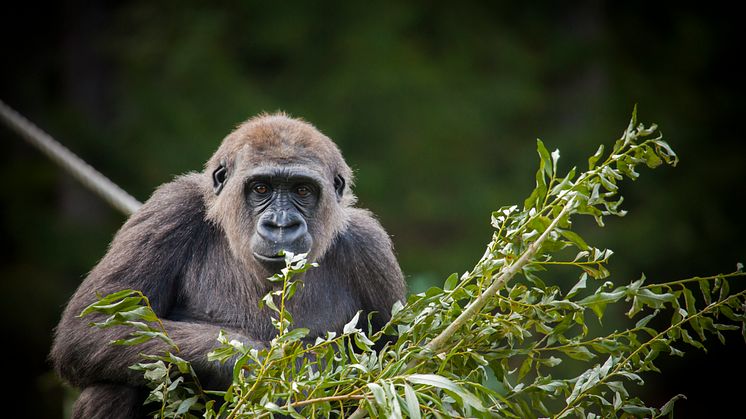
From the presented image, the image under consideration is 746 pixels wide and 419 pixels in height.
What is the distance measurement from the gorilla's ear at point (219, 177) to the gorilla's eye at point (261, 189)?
24 cm

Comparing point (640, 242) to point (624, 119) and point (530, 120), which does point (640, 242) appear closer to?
point (624, 119)

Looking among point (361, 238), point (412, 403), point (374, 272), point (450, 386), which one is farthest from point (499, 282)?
point (361, 238)

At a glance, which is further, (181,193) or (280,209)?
(181,193)

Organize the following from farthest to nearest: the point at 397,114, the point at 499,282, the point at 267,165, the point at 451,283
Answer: the point at 397,114 < the point at 267,165 < the point at 451,283 < the point at 499,282

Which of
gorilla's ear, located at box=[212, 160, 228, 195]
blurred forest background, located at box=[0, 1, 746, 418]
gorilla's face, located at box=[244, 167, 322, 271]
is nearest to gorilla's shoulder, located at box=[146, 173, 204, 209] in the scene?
gorilla's ear, located at box=[212, 160, 228, 195]

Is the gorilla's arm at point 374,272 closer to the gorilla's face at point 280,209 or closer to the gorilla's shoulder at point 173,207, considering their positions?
the gorilla's face at point 280,209

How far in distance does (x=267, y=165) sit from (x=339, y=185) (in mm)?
555

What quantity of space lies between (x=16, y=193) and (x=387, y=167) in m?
5.54

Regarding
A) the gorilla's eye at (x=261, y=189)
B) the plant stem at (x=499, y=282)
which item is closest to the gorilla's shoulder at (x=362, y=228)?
the gorilla's eye at (x=261, y=189)

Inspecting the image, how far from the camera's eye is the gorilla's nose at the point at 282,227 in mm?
4027

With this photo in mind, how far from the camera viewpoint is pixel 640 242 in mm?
12633

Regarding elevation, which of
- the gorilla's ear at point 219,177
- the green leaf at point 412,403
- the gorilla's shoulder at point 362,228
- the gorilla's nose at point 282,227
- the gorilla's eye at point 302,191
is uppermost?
the gorilla's ear at point 219,177

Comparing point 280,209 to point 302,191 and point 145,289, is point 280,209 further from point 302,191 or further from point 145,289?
point 145,289

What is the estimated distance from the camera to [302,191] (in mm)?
4348
